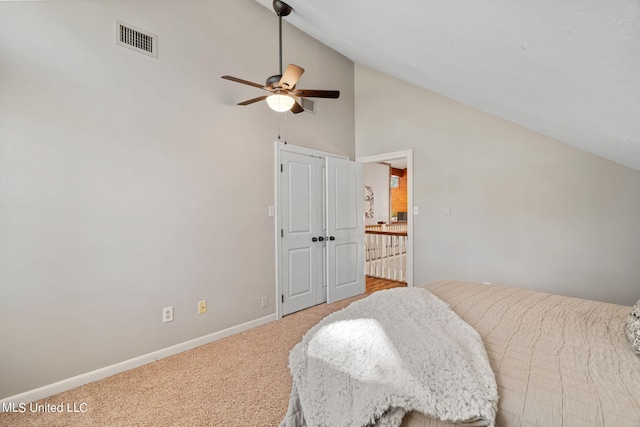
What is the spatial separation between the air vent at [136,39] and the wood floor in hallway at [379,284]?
158 inches

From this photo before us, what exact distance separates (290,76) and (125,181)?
1553 millimetres

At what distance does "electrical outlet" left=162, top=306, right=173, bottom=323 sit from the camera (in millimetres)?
2424

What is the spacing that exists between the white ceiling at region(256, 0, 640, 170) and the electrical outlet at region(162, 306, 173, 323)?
8.74ft

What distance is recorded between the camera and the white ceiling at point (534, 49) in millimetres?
674

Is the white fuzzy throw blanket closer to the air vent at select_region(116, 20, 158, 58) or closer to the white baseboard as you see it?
the white baseboard

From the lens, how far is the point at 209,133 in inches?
108

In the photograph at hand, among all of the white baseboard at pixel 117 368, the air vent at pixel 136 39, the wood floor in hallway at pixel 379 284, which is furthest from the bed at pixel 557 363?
the air vent at pixel 136 39

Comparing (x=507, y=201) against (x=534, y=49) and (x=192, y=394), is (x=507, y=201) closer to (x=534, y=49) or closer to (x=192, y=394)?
(x=534, y=49)

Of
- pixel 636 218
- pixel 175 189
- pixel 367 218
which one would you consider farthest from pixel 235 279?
pixel 367 218

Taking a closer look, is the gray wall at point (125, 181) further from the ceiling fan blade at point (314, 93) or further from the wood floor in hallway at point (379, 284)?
the wood floor in hallway at point (379, 284)

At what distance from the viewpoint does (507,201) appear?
124 inches

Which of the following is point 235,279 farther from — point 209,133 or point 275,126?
point 275,126

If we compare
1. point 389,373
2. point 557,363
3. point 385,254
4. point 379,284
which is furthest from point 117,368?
point 385,254

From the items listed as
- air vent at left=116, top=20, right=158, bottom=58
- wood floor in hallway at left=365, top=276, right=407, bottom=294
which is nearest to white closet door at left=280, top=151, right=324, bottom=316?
wood floor in hallway at left=365, top=276, right=407, bottom=294
